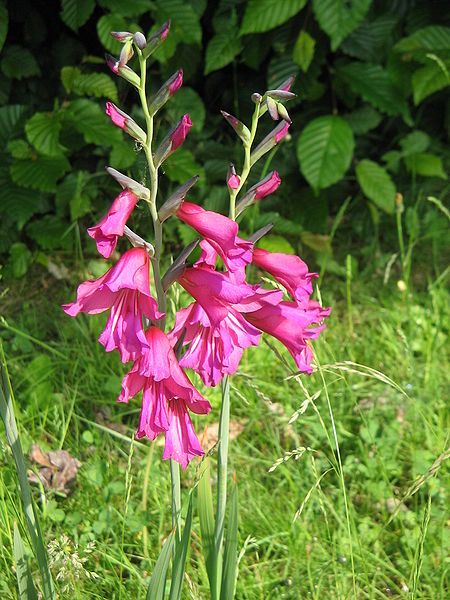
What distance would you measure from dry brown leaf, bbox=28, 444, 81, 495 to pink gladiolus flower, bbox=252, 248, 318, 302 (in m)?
1.05

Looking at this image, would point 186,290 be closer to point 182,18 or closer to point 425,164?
point 182,18

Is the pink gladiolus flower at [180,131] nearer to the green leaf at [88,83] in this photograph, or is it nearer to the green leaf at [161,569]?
the green leaf at [161,569]

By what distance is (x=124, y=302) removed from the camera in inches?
46.9

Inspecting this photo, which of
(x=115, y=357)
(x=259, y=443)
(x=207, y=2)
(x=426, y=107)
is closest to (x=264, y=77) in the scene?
(x=207, y=2)

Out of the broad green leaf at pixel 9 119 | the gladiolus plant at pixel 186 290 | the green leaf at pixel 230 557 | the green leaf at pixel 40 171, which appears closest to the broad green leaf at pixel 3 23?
the broad green leaf at pixel 9 119

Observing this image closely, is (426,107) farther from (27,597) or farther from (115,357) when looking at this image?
(27,597)

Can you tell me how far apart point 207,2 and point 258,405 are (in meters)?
1.66

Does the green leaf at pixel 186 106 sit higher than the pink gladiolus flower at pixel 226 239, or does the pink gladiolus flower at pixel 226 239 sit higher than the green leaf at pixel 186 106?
the pink gladiolus flower at pixel 226 239

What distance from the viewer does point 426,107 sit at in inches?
141

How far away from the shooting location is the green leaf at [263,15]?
2.88 m

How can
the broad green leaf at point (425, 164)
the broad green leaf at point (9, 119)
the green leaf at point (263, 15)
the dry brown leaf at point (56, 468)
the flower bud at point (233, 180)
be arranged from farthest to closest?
1. the broad green leaf at point (425, 164)
2. the broad green leaf at point (9, 119)
3. the green leaf at point (263, 15)
4. the dry brown leaf at point (56, 468)
5. the flower bud at point (233, 180)

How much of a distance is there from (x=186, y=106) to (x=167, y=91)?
2.00 m

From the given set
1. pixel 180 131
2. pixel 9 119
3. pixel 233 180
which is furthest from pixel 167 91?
pixel 9 119

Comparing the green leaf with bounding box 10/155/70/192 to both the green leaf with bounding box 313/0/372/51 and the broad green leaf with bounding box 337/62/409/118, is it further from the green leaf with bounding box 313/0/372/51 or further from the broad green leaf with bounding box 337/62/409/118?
the broad green leaf with bounding box 337/62/409/118
